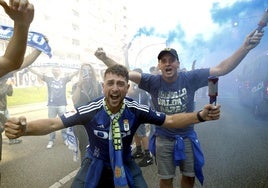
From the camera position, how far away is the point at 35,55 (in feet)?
11.0

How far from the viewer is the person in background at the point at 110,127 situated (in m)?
2.48

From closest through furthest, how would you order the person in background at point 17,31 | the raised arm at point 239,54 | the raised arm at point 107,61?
the person in background at point 17,31 → the raised arm at point 239,54 → the raised arm at point 107,61

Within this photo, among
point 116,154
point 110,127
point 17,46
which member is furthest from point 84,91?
→ point 17,46

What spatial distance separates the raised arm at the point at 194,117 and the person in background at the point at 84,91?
2.10m

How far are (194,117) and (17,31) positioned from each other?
1.75 metres

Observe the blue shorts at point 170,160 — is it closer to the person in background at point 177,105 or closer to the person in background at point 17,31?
the person in background at point 177,105

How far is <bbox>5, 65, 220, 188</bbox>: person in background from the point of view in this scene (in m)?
2.48

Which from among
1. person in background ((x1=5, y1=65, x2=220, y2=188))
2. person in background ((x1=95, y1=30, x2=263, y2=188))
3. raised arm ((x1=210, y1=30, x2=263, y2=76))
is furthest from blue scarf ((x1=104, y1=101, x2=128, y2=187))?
raised arm ((x1=210, y1=30, x2=263, y2=76))

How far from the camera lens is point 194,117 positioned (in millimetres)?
2717

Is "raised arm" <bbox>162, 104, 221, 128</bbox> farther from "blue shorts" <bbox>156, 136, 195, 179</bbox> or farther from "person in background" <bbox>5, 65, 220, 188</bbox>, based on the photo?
"blue shorts" <bbox>156, 136, 195, 179</bbox>

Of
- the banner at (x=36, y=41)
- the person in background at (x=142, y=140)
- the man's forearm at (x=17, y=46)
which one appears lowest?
the person in background at (x=142, y=140)

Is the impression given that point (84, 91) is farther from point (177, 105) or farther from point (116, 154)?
point (116, 154)

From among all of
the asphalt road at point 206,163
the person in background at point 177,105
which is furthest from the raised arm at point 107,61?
the asphalt road at point 206,163

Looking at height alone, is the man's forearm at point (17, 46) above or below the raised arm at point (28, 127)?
above
